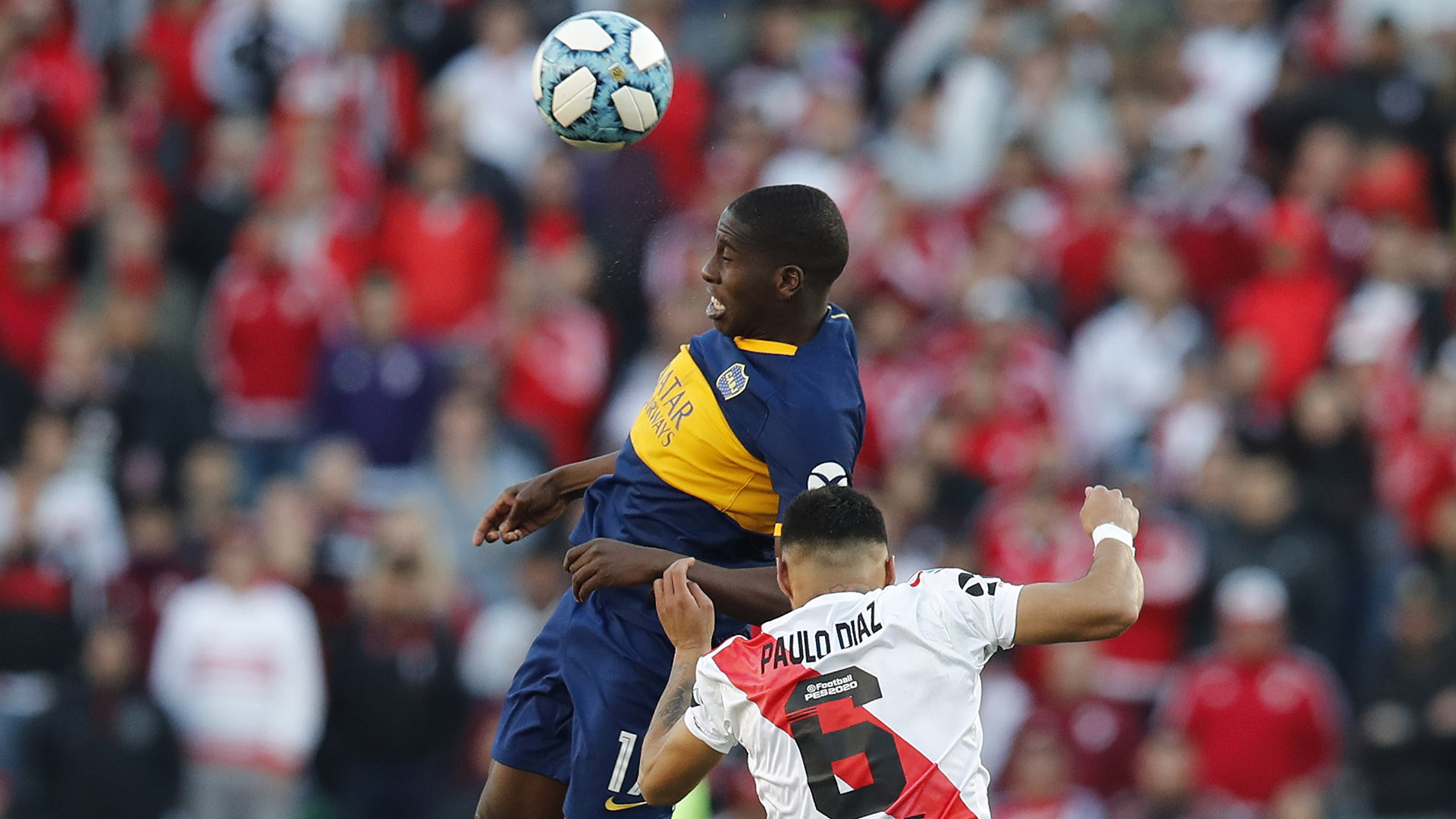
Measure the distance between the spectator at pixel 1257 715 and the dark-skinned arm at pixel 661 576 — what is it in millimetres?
6013

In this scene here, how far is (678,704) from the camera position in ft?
18.1

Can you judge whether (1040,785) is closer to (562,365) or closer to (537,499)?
(562,365)

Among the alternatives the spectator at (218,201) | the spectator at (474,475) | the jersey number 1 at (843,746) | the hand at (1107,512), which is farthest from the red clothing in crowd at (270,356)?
the hand at (1107,512)

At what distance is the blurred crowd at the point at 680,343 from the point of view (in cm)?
1162

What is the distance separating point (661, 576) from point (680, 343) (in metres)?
6.88

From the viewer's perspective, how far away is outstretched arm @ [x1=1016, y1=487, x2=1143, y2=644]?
4953 mm

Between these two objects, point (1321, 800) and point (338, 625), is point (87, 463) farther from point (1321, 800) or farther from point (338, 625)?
point (1321, 800)

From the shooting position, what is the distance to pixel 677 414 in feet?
20.0

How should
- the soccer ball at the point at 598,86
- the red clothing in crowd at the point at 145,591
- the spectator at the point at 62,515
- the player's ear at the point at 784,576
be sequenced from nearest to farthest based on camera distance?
the player's ear at the point at 784,576, the soccer ball at the point at 598,86, the red clothing in crowd at the point at 145,591, the spectator at the point at 62,515

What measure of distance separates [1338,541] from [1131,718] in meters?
1.57

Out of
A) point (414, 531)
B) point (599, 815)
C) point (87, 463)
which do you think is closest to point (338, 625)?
point (414, 531)

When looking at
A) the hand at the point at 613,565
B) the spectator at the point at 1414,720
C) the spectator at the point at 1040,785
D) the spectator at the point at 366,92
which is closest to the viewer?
the hand at the point at 613,565

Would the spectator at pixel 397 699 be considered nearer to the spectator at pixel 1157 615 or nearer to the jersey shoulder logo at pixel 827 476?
the spectator at pixel 1157 615

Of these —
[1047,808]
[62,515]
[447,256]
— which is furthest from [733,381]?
[447,256]
